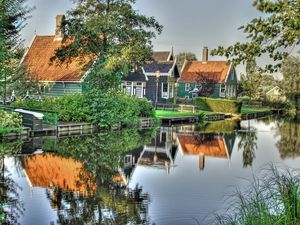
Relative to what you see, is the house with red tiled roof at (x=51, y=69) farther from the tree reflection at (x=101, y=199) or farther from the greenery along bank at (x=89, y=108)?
the tree reflection at (x=101, y=199)

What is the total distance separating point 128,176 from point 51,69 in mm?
28495

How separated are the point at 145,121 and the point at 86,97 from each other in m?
5.92

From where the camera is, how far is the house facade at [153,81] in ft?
156

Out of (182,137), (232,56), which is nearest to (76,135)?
(182,137)

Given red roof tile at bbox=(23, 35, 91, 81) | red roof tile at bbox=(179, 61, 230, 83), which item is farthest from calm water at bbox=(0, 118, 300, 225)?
red roof tile at bbox=(179, 61, 230, 83)

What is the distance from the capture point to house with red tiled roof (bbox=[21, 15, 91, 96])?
37.2 meters

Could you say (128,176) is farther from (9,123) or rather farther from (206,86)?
(206,86)

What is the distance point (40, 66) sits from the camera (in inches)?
1638

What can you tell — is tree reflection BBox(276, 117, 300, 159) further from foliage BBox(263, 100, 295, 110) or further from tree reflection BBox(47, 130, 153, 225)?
foliage BBox(263, 100, 295, 110)

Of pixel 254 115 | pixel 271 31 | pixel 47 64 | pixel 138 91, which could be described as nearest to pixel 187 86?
pixel 254 115

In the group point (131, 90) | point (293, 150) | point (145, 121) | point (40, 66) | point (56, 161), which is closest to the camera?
point (56, 161)

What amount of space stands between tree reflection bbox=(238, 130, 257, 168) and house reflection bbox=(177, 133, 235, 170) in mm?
539

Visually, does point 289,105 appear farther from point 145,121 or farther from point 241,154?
point 241,154

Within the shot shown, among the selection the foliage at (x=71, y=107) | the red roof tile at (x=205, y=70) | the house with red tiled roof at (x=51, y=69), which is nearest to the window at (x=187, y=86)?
the red roof tile at (x=205, y=70)
